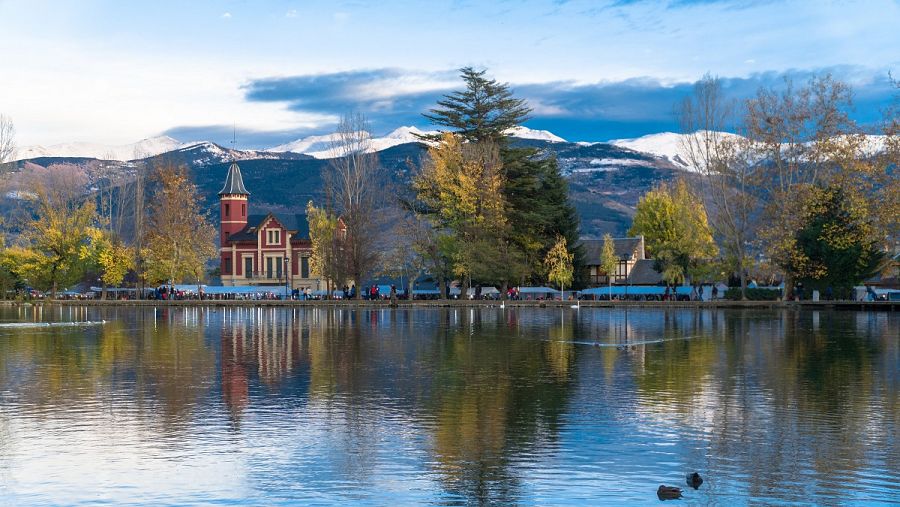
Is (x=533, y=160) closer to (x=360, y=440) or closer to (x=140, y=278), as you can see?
(x=140, y=278)

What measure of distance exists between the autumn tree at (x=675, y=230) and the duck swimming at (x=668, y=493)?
80.2 m

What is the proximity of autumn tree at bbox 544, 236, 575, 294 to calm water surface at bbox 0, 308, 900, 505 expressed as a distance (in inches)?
2126

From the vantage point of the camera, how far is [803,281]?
273ft

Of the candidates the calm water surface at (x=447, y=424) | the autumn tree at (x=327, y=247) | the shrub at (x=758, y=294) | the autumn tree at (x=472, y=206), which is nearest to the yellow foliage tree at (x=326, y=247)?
the autumn tree at (x=327, y=247)

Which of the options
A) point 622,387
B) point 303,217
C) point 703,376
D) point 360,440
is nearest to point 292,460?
point 360,440

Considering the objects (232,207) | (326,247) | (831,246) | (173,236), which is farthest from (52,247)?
(831,246)

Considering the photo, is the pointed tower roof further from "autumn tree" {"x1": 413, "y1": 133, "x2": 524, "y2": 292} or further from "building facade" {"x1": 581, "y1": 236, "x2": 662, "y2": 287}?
"autumn tree" {"x1": 413, "y1": 133, "x2": 524, "y2": 292}

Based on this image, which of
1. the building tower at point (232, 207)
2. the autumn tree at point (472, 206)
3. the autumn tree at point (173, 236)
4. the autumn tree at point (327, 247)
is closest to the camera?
the autumn tree at point (472, 206)

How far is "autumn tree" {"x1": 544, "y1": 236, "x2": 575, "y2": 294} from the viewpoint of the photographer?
9306 centimetres

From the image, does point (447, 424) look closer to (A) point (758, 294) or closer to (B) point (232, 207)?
(A) point (758, 294)

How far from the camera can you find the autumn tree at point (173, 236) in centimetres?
10988

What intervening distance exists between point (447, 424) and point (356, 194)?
77.2 metres

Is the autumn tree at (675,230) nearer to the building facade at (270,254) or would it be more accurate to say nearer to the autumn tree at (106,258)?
the building facade at (270,254)

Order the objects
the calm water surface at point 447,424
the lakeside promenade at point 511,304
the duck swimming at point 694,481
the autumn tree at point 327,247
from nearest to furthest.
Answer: the duck swimming at point 694,481 → the calm water surface at point 447,424 → the lakeside promenade at point 511,304 → the autumn tree at point 327,247
